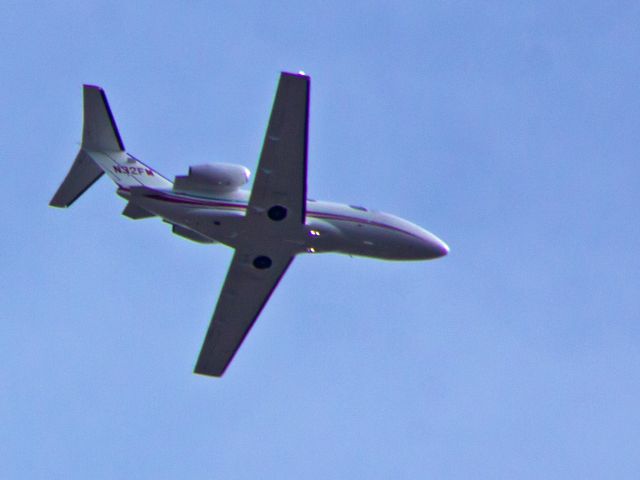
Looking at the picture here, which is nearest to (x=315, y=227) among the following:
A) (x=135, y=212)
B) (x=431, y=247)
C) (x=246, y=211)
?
(x=246, y=211)

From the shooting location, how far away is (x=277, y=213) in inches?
1709

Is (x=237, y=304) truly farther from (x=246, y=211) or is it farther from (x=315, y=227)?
(x=246, y=211)

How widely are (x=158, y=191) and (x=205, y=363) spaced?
7.90 m

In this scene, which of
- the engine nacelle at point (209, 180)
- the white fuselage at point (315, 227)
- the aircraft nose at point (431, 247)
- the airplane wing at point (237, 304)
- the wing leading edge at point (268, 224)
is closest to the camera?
the wing leading edge at point (268, 224)

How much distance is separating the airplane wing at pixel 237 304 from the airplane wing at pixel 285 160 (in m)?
2.55

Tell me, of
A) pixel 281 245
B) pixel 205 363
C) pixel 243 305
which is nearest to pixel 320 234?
pixel 281 245

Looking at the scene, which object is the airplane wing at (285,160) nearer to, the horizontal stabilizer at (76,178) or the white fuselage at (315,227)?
the white fuselage at (315,227)

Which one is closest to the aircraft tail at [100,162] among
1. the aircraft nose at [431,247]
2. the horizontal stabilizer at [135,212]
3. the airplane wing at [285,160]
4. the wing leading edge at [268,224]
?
the horizontal stabilizer at [135,212]

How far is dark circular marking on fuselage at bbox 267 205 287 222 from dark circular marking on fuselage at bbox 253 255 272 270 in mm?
2378

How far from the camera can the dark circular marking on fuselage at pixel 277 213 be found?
43.2 metres

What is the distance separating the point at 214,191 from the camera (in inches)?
1741

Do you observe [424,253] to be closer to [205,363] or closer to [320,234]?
[320,234]

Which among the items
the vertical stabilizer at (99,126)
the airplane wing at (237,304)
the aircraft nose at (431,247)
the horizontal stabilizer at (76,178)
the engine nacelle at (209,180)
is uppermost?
the aircraft nose at (431,247)

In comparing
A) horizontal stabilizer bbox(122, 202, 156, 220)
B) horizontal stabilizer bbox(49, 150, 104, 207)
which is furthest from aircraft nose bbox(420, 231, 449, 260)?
horizontal stabilizer bbox(49, 150, 104, 207)
